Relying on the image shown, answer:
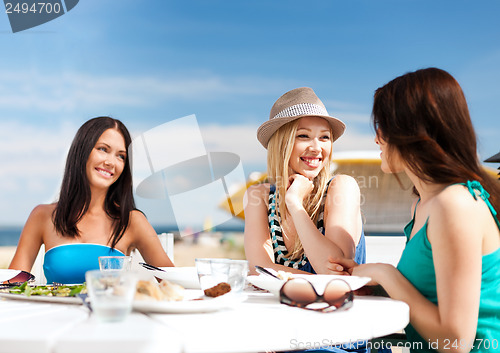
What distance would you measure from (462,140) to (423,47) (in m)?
29.2

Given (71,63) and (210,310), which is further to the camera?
(71,63)

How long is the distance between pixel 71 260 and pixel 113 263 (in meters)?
1.17

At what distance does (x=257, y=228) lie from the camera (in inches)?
94.4

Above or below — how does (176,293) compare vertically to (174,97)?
below

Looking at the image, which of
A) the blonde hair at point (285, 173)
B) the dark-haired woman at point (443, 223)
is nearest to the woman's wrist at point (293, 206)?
the blonde hair at point (285, 173)

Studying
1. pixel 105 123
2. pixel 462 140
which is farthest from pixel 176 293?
pixel 105 123

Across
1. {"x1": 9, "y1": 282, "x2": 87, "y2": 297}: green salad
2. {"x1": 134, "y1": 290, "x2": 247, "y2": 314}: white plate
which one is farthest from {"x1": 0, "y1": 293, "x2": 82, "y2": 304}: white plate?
{"x1": 134, "y1": 290, "x2": 247, "y2": 314}: white plate

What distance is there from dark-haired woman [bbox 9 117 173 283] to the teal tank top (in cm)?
168

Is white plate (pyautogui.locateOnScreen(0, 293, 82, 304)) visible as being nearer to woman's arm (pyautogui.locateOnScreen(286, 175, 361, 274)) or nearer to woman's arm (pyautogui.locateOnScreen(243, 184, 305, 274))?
woman's arm (pyautogui.locateOnScreen(286, 175, 361, 274))

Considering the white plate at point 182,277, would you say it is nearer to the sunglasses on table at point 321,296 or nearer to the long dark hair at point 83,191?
the sunglasses on table at point 321,296

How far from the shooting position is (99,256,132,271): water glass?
62.9 inches

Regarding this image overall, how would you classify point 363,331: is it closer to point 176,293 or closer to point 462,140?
point 176,293

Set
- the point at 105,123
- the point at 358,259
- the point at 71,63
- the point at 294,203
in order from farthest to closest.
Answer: the point at 71,63 → the point at 105,123 → the point at 358,259 → the point at 294,203

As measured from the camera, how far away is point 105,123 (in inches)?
110
